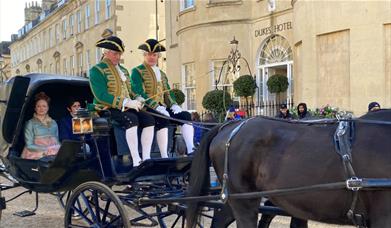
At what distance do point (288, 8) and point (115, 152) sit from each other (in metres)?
12.7

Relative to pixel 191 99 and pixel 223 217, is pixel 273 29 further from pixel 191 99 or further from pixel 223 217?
pixel 223 217

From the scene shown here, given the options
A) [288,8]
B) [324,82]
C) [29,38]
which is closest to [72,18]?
[29,38]

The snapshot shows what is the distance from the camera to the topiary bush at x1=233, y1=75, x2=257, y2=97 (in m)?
17.0

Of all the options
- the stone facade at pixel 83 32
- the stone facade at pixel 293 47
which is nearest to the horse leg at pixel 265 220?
the stone facade at pixel 293 47

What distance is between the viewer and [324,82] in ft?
41.6

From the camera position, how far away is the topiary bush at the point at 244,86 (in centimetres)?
1697

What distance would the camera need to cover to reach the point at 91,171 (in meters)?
5.47

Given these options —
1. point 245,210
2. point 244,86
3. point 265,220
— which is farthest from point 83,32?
Result: point 245,210

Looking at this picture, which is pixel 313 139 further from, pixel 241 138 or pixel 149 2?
pixel 149 2

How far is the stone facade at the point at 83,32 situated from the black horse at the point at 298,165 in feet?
69.2

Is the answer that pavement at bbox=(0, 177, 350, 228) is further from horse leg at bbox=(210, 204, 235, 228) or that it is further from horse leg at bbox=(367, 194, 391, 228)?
horse leg at bbox=(367, 194, 391, 228)

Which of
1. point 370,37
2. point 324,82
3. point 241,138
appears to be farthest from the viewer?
point 324,82

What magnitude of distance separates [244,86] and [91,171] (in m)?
12.0

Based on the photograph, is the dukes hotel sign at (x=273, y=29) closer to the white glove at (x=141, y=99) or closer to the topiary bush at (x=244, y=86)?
the topiary bush at (x=244, y=86)
